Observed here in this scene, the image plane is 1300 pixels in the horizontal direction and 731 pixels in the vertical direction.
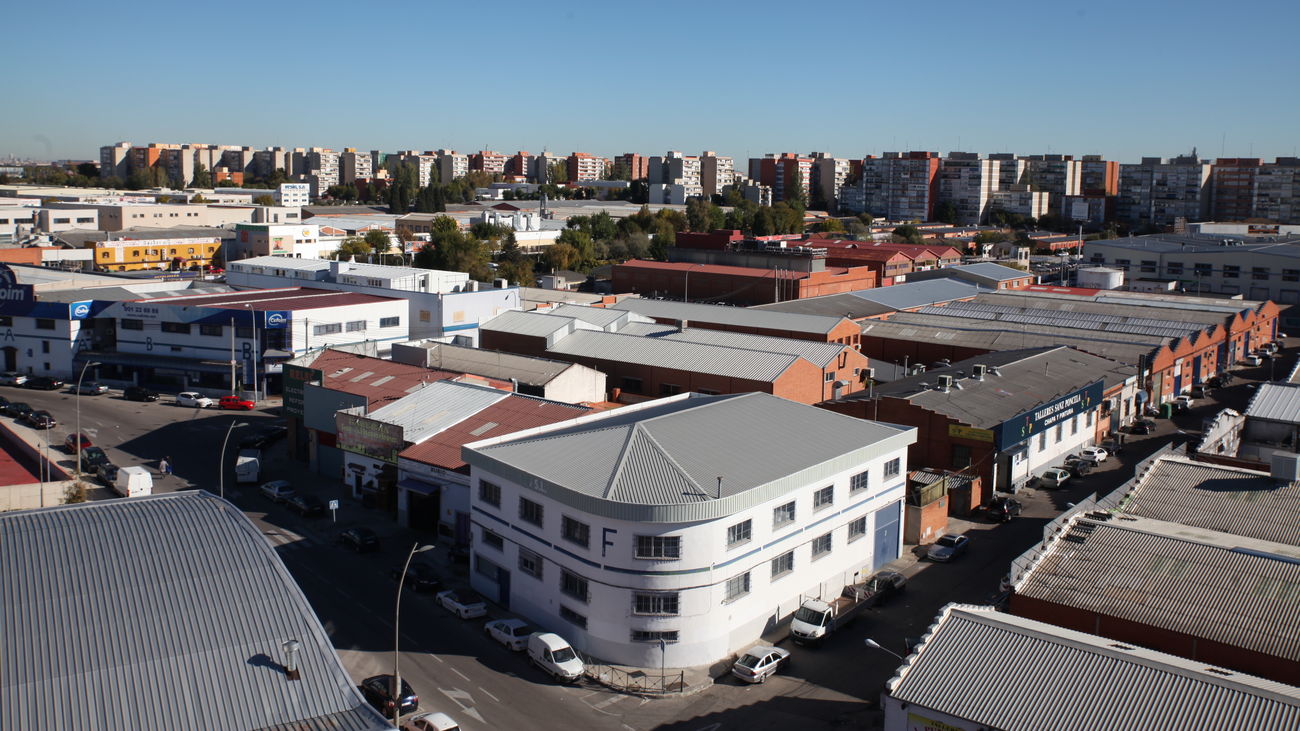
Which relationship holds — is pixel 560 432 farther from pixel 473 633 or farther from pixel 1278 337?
pixel 1278 337

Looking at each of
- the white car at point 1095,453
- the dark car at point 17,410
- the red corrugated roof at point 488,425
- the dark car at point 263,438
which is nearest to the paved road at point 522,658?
the white car at point 1095,453

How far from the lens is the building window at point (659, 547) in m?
19.3

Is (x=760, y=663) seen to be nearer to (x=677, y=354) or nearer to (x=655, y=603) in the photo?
(x=655, y=603)

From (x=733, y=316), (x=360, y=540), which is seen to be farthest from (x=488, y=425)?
(x=733, y=316)

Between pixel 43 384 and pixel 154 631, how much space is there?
37360 millimetres

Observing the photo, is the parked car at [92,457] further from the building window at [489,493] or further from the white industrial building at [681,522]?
the building window at [489,493]

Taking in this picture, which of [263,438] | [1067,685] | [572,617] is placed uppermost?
[1067,685]

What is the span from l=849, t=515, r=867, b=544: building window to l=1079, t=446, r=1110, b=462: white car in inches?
552

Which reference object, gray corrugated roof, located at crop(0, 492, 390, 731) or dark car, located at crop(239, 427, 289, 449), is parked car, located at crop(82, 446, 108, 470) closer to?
dark car, located at crop(239, 427, 289, 449)

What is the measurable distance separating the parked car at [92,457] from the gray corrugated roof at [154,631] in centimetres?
1898

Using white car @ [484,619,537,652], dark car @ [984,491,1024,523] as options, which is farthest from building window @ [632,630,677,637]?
dark car @ [984,491,1024,523]

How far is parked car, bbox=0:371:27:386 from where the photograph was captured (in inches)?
1778

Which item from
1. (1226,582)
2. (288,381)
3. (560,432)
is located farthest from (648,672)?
(288,381)

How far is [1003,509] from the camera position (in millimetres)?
28469
